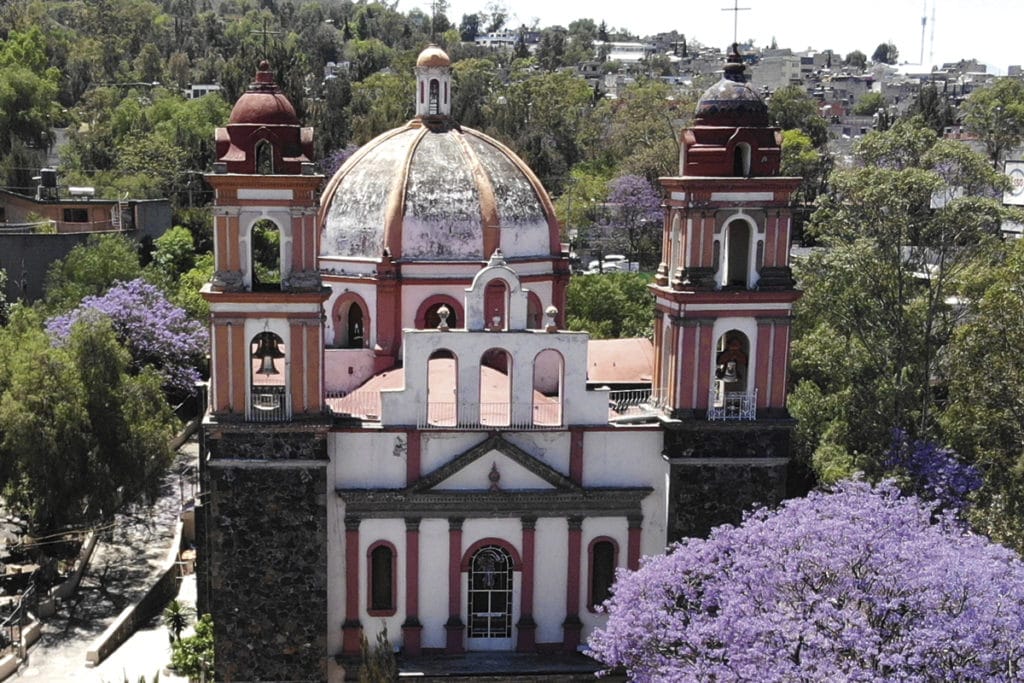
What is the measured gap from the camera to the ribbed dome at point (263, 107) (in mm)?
20625

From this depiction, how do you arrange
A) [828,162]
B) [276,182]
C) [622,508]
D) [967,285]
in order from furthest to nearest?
[828,162], [967,285], [622,508], [276,182]

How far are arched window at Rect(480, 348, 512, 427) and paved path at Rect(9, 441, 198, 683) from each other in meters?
7.55

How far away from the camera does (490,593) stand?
71.6 feet

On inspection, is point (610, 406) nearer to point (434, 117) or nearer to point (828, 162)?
point (434, 117)

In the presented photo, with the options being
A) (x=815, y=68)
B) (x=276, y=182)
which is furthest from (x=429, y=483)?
(x=815, y=68)

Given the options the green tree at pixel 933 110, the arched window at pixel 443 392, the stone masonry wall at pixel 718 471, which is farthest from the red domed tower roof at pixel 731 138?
the green tree at pixel 933 110

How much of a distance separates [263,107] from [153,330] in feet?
55.2

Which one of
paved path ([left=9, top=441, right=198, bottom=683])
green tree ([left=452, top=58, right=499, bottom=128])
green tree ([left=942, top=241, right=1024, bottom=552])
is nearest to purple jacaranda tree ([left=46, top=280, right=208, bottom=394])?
paved path ([left=9, top=441, right=198, bottom=683])

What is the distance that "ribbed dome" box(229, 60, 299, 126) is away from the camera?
20.6 meters

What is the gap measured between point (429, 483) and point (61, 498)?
931cm

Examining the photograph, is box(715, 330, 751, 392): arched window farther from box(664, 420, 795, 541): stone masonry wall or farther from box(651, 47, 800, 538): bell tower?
box(664, 420, 795, 541): stone masonry wall

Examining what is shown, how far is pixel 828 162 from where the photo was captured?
6688cm

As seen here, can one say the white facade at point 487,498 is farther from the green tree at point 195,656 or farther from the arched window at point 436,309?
the arched window at point 436,309

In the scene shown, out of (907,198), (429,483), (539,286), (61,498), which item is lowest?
(61,498)
